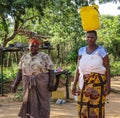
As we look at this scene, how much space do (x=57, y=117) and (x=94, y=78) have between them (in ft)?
10.2

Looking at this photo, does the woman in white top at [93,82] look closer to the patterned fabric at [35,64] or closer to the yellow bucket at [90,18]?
the yellow bucket at [90,18]

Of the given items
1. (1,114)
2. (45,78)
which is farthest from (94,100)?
(1,114)

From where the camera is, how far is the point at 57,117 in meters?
7.78

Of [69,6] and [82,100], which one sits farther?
[69,6]

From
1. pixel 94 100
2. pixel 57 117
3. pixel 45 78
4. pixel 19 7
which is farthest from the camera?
pixel 19 7

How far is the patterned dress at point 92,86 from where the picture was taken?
4832mm

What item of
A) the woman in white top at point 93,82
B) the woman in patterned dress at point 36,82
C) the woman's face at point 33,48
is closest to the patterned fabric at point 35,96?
the woman in patterned dress at point 36,82

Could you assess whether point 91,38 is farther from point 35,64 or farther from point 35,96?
point 35,96

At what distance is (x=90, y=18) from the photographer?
519 centimetres

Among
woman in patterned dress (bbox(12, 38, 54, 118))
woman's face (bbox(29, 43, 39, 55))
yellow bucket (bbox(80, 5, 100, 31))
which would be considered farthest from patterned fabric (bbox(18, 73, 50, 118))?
yellow bucket (bbox(80, 5, 100, 31))

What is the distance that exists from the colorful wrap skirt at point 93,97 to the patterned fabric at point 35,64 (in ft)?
4.18

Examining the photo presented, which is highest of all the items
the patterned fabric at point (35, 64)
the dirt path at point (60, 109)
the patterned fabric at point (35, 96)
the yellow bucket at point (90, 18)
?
the yellow bucket at point (90, 18)

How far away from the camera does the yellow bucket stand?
5125mm

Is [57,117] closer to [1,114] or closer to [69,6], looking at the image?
[1,114]
